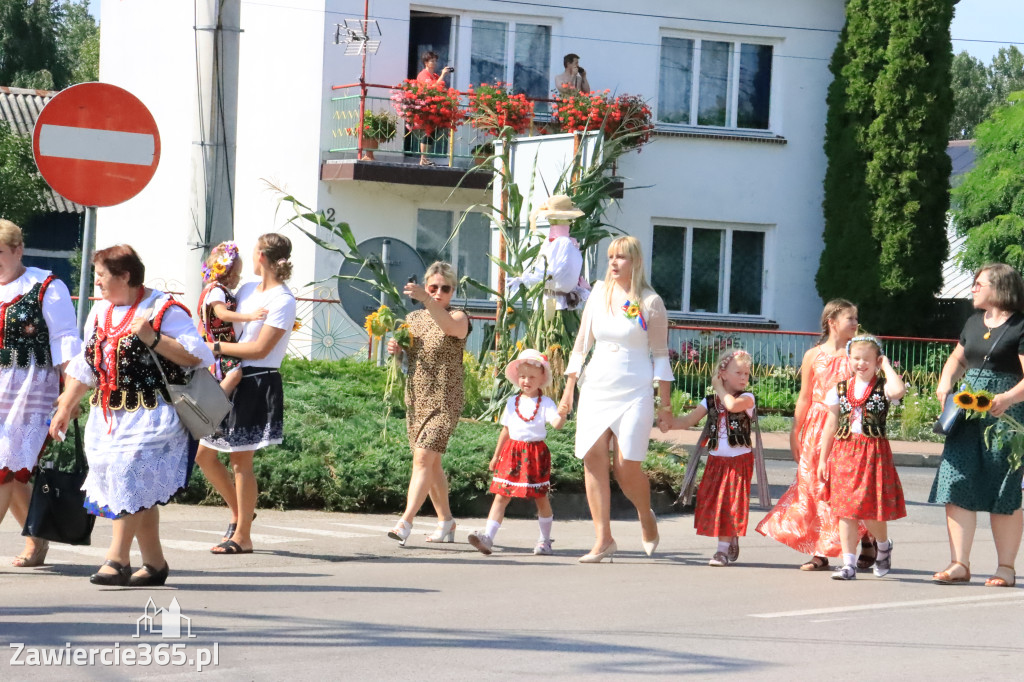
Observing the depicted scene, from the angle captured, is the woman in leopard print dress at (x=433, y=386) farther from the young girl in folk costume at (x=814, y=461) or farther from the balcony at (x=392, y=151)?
the balcony at (x=392, y=151)

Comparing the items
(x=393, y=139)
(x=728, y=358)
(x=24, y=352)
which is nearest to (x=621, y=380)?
(x=728, y=358)

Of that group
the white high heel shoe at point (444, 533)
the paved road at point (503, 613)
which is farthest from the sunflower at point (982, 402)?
the white high heel shoe at point (444, 533)

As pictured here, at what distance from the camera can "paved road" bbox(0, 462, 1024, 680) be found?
238 inches

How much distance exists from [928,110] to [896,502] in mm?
15518

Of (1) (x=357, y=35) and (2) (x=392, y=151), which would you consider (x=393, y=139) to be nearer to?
(2) (x=392, y=151)

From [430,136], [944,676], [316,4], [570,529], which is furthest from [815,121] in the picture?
[944,676]

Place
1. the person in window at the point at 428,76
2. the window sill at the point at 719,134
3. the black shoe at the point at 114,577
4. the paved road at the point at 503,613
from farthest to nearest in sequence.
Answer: the window sill at the point at 719,134 → the person in window at the point at 428,76 → the black shoe at the point at 114,577 → the paved road at the point at 503,613

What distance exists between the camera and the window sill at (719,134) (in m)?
23.8

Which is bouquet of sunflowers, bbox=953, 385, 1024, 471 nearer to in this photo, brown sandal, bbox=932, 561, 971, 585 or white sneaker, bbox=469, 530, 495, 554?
brown sandal, bbox=932, 561, 971, 585

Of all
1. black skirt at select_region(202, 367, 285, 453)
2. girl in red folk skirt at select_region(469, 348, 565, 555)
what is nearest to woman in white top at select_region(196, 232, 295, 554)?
black skirt at select_region(202, 367, 285, 453)

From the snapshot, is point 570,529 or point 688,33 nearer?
point 570,529

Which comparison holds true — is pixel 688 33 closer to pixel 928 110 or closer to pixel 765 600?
pixel 928 110

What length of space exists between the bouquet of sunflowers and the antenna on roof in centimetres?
1472

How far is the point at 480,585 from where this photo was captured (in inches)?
318
